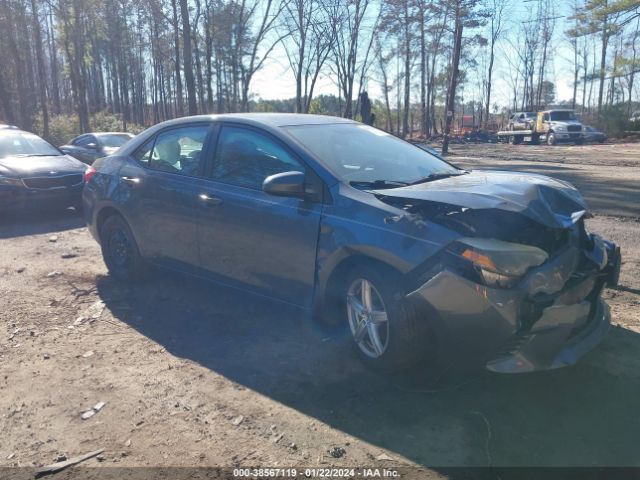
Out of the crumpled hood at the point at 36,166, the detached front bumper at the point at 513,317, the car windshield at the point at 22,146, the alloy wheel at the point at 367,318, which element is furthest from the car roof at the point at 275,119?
the car windshield at the point at 22,146

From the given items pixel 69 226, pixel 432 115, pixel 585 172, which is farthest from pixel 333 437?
pixel 432 115

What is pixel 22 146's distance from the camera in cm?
984

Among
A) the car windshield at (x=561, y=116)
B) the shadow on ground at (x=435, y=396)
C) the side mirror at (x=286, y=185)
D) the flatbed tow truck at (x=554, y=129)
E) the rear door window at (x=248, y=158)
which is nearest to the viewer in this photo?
the shadow on ground at (x=435, y=396)

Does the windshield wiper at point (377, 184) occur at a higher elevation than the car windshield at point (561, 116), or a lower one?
lower

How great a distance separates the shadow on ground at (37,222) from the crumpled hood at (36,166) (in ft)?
2.07

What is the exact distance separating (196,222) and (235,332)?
965 mm

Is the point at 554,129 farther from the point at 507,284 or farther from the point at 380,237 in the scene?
the point at 507,284

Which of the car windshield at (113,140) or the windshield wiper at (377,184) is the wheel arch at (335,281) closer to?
the windshield wiper at (377,184)

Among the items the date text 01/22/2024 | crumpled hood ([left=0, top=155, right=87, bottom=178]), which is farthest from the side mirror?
crumpled hood ([left=0, top=155, right=87, bottom=178])

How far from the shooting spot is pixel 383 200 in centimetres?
348

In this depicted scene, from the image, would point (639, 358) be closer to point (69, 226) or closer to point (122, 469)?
point (122, 469)

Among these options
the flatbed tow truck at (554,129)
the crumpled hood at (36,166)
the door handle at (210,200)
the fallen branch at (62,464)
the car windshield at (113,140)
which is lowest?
the fallen branch at (62,464)

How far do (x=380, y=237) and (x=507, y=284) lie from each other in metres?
0.78

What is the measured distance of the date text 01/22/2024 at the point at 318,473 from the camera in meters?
2.58
